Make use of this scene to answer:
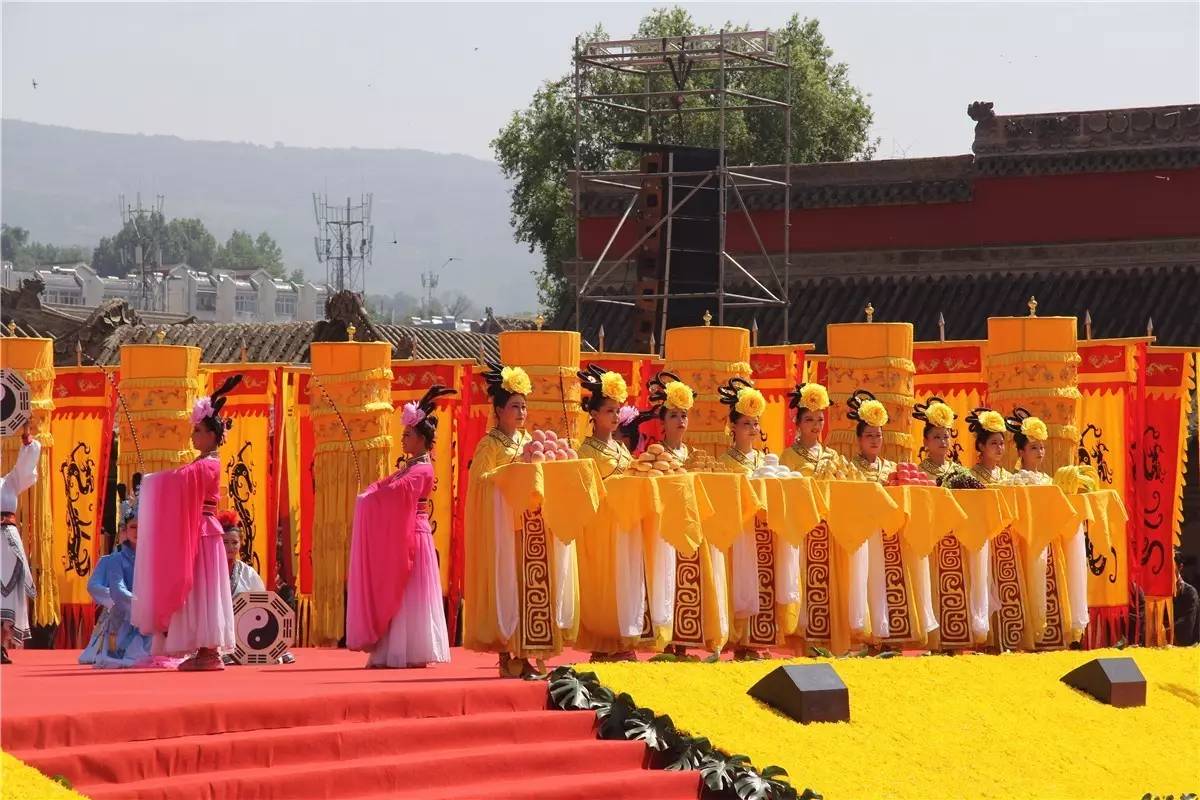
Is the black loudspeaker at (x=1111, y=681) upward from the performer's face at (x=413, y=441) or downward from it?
downward

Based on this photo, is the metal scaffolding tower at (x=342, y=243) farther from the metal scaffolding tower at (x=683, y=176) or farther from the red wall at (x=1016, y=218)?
the metal scaffolding tower at (x=683, y=176)

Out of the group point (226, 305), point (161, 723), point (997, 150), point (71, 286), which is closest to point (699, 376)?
point (161, 723)

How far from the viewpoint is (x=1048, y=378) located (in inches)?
532

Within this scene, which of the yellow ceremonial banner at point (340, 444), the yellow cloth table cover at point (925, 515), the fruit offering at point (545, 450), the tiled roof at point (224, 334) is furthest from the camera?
the tiled roof at point (224, 334)

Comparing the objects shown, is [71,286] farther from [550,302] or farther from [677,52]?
[677,52]

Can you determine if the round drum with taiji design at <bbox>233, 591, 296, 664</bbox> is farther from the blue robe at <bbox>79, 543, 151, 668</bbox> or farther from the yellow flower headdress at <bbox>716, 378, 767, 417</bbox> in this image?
the yellow flower headdress at <bbox>716, 378, 767, 417</bbox>

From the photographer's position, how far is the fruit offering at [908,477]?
11555mm

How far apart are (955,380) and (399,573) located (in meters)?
5.23

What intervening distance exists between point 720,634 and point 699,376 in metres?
3.14

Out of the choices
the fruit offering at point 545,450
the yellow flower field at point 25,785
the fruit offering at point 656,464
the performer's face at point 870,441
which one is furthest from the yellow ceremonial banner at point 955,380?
the yellow flower field at point 25,785

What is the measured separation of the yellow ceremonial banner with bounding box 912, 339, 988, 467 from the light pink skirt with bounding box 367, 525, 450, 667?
15.4 feet

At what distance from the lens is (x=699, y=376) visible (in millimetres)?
13305

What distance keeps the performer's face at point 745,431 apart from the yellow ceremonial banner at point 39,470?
16.1 ft

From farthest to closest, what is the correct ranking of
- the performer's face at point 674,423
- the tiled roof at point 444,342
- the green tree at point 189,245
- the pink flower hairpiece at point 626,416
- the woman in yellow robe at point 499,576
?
the green tree at point 189,245
the tiled roof at point 444,342
the pink flower hairpiece at point 626,416
the performer's face at point 674,423
the woman in yellow robe at point 499,576
